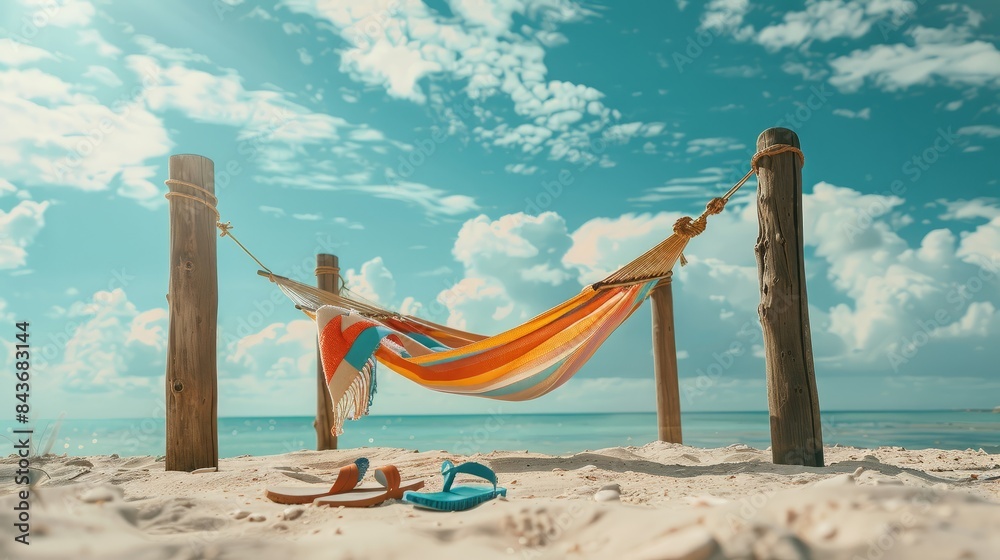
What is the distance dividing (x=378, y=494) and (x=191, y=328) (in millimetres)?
1693

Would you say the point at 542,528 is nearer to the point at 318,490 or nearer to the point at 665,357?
the point at 318,490

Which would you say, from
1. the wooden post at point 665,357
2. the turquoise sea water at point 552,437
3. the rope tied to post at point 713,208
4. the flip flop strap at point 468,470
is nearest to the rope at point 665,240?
the rope tied to post at point 713,208

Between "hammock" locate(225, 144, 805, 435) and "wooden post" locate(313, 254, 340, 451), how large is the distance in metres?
1.21

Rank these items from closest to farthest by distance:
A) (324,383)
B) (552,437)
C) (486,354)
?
(486,354), (324,383), (552,437)

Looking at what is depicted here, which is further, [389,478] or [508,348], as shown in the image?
[508,348]

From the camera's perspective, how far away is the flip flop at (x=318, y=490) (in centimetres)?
201

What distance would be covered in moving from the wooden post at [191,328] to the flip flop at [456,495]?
1.66 m

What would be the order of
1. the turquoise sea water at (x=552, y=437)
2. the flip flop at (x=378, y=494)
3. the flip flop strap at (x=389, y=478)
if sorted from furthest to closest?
the turquoise sea water at (x=552, y=437) < the flip flop strap at (x=389, y=478) < the flip flop at (x=378, y=494)

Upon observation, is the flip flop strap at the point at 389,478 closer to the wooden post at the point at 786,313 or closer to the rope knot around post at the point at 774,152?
the wooden post at the point at 786,313

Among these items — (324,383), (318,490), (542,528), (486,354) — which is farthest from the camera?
(324,383)

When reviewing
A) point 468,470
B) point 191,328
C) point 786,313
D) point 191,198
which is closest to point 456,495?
point 468,470

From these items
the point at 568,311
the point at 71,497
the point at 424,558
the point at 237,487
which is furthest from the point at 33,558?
the point at 568,311

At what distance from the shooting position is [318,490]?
2.13 metres

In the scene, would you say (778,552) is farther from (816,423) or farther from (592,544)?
(816,423)
